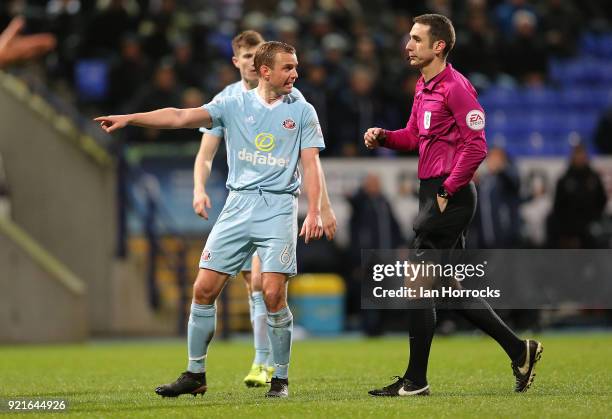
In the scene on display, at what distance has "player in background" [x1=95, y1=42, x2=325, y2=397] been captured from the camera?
25.8 feet

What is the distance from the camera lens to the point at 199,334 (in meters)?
7.85

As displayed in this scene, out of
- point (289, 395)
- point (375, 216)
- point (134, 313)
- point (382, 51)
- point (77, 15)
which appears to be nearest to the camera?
point (289, 395)

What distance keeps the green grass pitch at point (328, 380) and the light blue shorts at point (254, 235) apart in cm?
85

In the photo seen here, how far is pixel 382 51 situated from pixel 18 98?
266 inches

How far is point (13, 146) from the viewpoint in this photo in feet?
61.0

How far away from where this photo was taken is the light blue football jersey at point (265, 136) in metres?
7.98

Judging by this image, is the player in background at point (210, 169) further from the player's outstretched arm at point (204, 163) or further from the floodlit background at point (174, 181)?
the floodlit background at point (174, 181)

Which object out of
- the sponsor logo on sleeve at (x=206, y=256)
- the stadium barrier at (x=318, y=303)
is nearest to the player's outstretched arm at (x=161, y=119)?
the sponsor logo on sleeve at (x=206, y=256)

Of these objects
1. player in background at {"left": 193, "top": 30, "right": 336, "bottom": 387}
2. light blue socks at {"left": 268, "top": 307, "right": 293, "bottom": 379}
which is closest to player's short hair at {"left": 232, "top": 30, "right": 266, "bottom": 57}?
player in background at {"left": 193, "top": 30, "right": 336, "bottom": 387}

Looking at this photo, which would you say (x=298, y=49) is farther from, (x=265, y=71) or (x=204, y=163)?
(x=265, y=71)

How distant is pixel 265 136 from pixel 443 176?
1.17 meters

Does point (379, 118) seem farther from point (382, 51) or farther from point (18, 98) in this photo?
point (18, 98)

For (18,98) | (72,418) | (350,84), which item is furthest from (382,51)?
(72,418)

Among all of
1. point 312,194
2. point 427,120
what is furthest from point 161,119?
point 427,120
